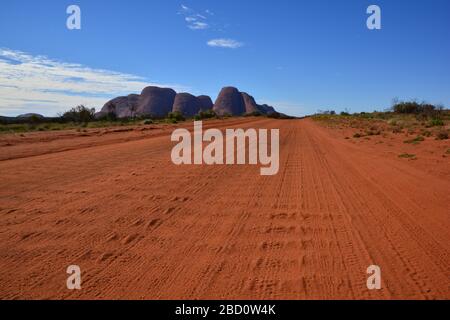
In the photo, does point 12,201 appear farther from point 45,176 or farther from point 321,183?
point 321,183

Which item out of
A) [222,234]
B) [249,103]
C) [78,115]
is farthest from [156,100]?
[222,234]

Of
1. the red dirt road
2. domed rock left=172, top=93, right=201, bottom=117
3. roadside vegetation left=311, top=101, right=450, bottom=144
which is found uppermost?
domed rock left=172, top=93, right=201, bottom=117

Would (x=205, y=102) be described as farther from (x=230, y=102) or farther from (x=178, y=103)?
(x=178, y=103)

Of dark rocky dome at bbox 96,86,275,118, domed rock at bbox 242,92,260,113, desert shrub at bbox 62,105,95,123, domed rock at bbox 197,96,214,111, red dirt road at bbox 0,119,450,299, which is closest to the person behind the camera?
red dirt road at bbox 0,119,450,299

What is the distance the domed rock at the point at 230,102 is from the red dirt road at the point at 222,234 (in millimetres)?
154202

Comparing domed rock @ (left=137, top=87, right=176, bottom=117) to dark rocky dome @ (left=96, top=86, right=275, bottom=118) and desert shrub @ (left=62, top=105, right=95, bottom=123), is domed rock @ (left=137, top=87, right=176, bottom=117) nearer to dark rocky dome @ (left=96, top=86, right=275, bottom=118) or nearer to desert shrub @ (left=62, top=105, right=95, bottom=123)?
dark rocky dome @ (left=96, top=86, right=275, bottom=118)

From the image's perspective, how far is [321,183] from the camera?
28.7 feet

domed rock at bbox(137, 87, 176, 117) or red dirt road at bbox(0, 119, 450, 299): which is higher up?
domed rock at bbox(137, 87, 176, 117)

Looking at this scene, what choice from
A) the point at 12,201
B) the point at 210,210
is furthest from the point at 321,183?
the point at 12,201

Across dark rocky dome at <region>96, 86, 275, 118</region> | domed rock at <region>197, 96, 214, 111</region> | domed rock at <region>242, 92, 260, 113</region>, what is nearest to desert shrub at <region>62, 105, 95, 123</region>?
dark rocky dome at <region>96, 86, 275, 118</region>

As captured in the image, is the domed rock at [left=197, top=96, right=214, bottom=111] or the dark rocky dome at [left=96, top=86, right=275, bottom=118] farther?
the domed rock at [left=197, top=96, right=214, bottom=111]

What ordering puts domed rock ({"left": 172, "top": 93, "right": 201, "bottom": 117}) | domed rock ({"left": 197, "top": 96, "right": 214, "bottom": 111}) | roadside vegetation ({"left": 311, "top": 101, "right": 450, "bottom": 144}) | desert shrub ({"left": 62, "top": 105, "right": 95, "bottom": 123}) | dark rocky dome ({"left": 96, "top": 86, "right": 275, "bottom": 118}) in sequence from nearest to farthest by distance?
roadside vegetation ({"left": 311, "top": 101, "right": 450, "bottom": 144}) < desert shrub ({"left": 62, "top": 105, "right": 95, "bottom": 123}) < dark rocky dome ({"left": 96, "top": 86, "right": 275, "bottom": 118}) < domed rock ({"left": 172, "top": 93, "right": 201, "bottom": 117}) < domed rock ({"left": 197, "top": 96, "right": 214, "bottom": 111})

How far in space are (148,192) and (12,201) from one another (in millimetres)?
2490

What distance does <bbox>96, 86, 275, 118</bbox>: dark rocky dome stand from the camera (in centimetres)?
14825
